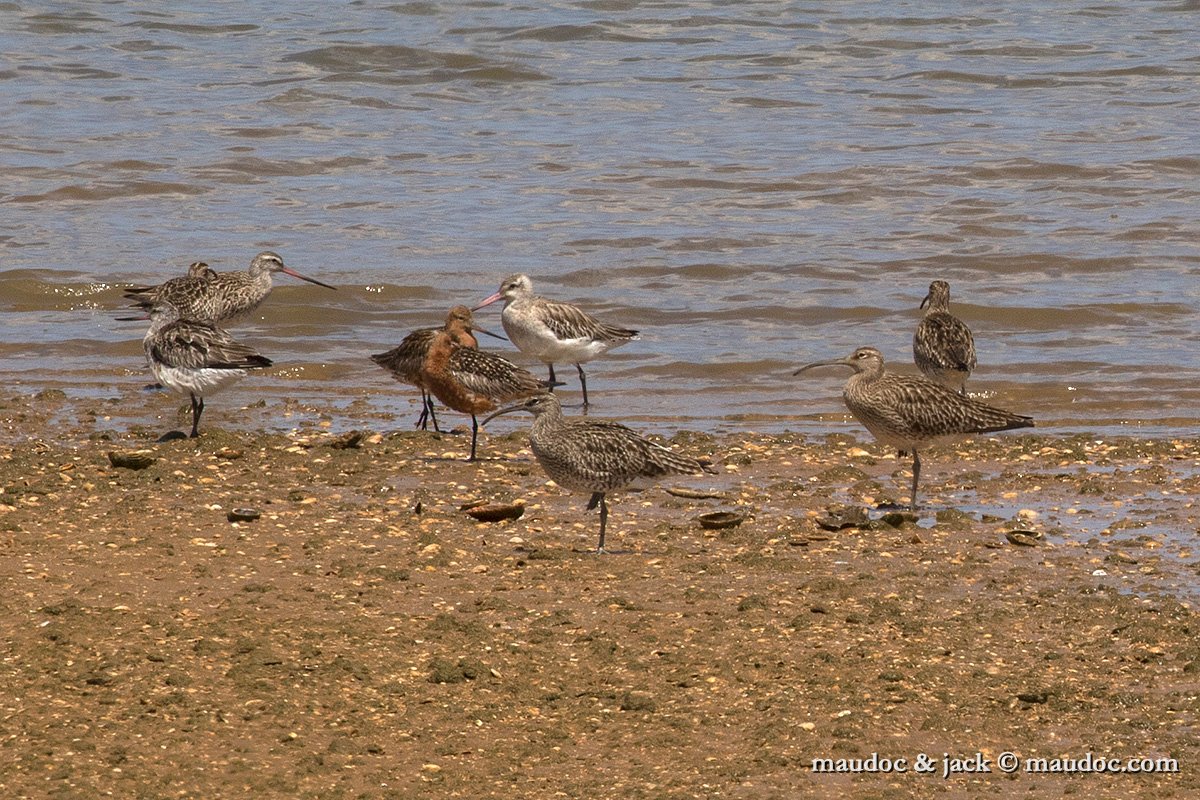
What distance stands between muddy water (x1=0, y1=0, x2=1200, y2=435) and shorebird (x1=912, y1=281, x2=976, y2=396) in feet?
2.25

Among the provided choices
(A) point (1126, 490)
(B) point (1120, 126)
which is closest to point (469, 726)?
(A) point (1126, 490)

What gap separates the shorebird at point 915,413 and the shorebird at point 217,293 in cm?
573

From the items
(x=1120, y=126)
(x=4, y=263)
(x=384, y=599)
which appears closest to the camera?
(x=384, y=599)

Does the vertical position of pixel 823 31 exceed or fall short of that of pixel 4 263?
it exceeds it

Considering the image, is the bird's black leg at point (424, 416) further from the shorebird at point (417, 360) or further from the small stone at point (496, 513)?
the small stone at point (496, 513)

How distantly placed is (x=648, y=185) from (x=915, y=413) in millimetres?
10372

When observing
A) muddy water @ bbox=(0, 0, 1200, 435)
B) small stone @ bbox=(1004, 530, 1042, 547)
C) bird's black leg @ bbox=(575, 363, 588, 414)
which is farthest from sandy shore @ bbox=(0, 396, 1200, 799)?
muddy water @ bbox=(0, 0, 1200, 435)

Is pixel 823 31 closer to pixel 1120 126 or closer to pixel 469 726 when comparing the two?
pixel 1120 126

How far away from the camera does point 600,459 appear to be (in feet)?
28.1

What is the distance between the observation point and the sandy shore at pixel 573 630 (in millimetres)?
5902

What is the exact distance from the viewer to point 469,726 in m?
6.23

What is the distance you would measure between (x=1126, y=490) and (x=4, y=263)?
10.7m

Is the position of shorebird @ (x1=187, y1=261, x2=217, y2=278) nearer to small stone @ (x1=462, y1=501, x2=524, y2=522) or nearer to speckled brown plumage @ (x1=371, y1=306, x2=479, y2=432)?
speckled brown plumage @ (x1=371, y1=306, x2=479, y2=432)

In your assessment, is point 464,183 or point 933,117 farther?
point 933,117
